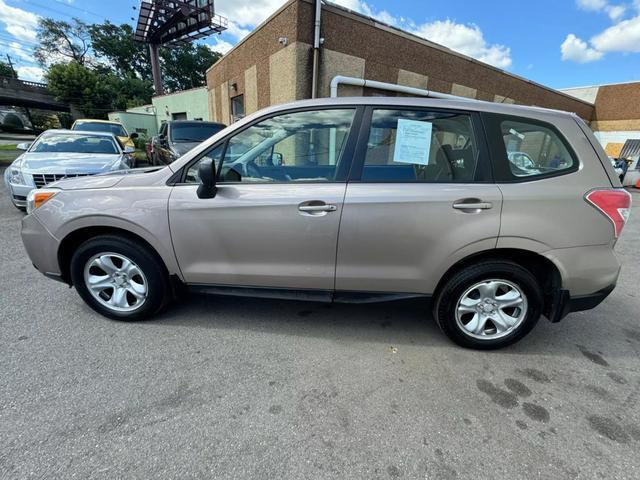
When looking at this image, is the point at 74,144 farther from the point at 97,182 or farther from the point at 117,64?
the point at 117,64

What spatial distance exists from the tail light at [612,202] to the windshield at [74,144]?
24.6ft

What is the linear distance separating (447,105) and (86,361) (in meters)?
3.22

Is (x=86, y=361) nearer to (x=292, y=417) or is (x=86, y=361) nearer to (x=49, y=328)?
(x=49, y=328)

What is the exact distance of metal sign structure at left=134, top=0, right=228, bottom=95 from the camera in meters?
29.4

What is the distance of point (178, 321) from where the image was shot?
2756mm

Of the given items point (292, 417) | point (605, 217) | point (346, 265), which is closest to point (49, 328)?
point (292, 417)

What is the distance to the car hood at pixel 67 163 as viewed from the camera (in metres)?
5.07

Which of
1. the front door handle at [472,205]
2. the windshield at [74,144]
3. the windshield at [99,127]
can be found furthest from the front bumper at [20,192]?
the windshield at [99,127]

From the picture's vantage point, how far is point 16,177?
5098 millimetres

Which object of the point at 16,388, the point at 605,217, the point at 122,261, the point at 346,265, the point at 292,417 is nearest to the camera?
the point at 292,417

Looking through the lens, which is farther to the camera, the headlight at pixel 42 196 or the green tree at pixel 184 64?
the green tree at pixel 184 64

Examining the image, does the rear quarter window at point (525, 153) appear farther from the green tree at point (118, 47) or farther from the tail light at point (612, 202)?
the green tree at point (118, 47)

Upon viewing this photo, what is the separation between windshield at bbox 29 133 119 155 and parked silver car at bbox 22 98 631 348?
4.47 meters

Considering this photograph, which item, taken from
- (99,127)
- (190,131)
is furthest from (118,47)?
(190,131)
